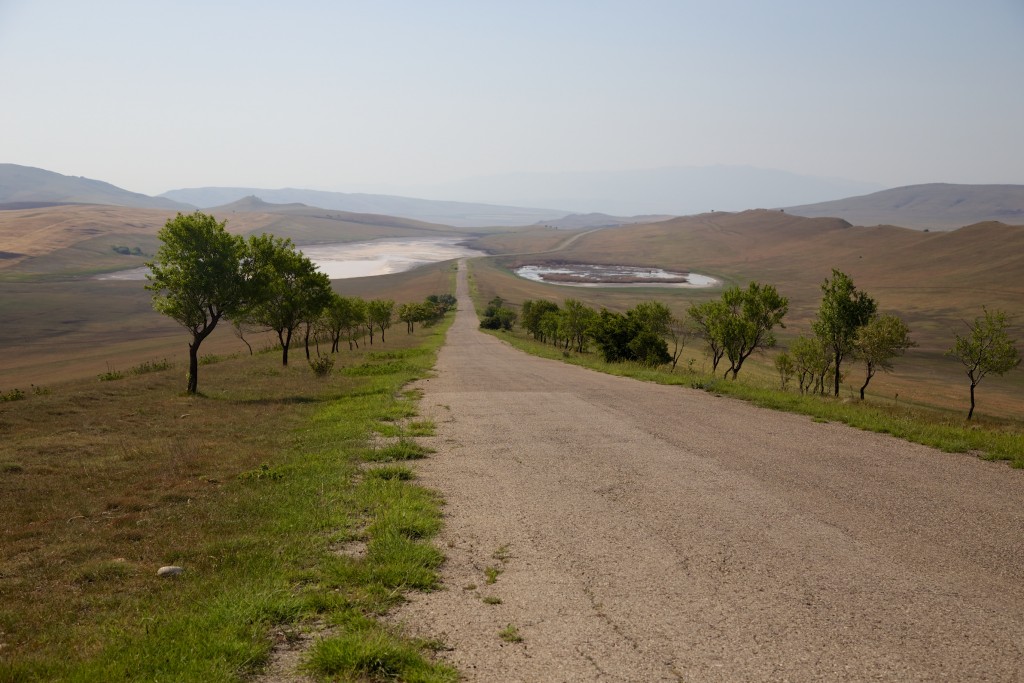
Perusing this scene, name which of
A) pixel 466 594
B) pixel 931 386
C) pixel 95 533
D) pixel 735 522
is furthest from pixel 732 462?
pixel 931 386

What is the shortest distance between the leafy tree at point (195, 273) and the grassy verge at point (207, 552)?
497 inches

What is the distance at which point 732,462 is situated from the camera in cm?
1512

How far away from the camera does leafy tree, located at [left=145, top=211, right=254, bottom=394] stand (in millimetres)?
33438

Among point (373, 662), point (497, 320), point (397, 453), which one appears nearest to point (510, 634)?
point (373, 662)

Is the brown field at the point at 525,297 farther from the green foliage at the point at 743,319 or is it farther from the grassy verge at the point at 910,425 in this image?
the grassy verge at the point at 910,425

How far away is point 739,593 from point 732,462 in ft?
23.5

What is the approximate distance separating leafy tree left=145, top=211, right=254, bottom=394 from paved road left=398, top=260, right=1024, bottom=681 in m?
23.6

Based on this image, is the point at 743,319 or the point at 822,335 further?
the point at 822,335

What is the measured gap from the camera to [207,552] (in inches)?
402

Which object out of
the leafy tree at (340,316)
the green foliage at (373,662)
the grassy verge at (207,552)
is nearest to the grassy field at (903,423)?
the grassy verge at (207,552)

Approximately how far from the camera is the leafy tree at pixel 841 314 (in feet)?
190

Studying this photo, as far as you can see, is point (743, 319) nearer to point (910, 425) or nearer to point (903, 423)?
point (903, 423)

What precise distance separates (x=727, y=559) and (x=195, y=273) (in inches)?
1305

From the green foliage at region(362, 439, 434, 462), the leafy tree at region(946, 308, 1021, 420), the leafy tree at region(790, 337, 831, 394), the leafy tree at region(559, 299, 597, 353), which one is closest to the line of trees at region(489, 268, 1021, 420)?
the leafy tree at region(946, 308, 1021, 420)
